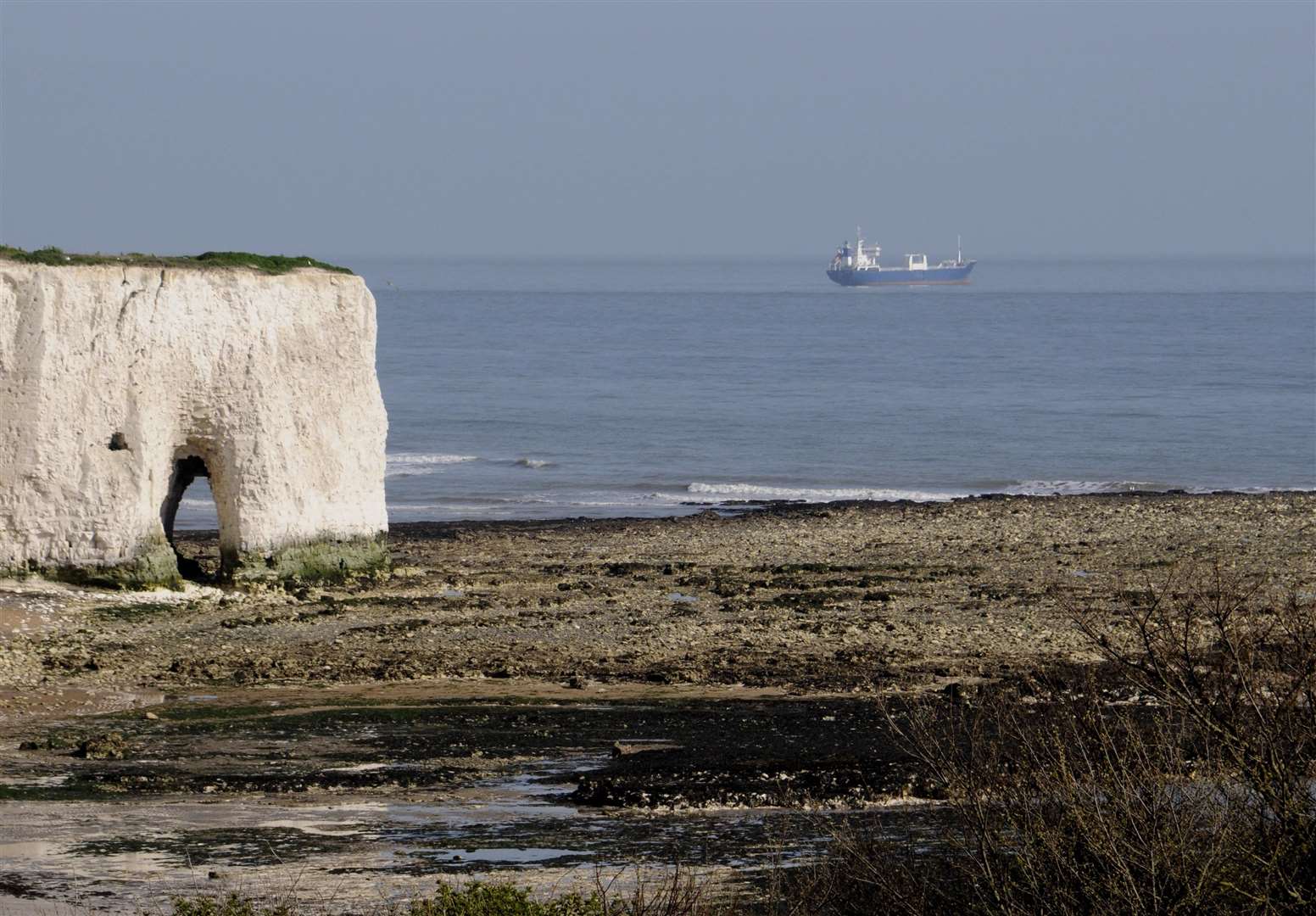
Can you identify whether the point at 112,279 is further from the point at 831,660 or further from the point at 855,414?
the point at 855,414

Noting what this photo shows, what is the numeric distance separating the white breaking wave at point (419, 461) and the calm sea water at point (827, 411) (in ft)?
0.46

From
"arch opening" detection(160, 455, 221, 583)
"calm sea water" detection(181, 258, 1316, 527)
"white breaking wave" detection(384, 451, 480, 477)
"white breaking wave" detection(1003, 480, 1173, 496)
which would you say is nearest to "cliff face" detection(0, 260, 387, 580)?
"arch opening" detection(160, 455, 221, 583)

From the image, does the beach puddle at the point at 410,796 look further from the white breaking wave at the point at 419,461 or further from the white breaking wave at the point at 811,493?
the white breaking wave at the point at 419,461

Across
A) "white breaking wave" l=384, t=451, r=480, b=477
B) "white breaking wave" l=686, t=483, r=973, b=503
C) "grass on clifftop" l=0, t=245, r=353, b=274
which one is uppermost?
"grass on clifftop" l=0, t=245, r=353, b=274

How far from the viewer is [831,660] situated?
21.3 metres

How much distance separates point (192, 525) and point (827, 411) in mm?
31747

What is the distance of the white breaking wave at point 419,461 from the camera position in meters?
49.6

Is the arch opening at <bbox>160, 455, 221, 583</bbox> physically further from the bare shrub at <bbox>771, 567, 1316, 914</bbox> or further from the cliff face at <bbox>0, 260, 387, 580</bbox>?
the bare shrub at <bbox>771, 567, 1316, 914</bbox>

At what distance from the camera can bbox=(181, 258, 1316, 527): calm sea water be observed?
47500mm

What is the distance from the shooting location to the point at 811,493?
45.6 meters

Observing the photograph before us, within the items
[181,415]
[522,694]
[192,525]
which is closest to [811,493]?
[192,525]

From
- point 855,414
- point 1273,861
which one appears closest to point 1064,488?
point 855,414

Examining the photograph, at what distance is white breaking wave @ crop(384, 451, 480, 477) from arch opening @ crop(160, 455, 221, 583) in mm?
7177

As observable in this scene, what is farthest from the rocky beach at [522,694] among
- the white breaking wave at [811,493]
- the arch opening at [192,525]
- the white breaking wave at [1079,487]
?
the white breaking wave at [1079,487]
